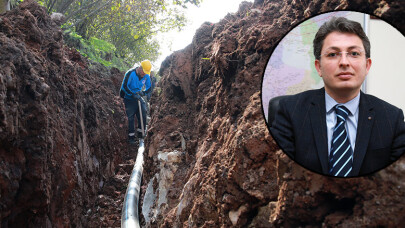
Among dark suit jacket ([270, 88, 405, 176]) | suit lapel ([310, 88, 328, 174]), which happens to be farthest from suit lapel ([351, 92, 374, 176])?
suit lapel ([310, 88, 328, 174])

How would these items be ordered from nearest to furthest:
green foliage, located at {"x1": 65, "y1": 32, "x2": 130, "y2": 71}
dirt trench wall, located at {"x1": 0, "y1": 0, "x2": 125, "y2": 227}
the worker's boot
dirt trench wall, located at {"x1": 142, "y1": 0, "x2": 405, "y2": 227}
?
dirt trench wall, located at {"x1": 142, "y1": 0, "x2": 405, "y2": 227}, dirt trench wall, located at {"x1": 0, "y1": 0, "x2": 125, "y2": 227}, the worker's boot, green foliage, located at {"x1": 65, "y1": 32, "x2": 130, "y2": 71}

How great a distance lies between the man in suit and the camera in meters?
1.33

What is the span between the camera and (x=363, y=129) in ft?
4.54

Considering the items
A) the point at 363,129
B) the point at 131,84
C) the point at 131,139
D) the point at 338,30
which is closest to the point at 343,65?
the point at 338,30

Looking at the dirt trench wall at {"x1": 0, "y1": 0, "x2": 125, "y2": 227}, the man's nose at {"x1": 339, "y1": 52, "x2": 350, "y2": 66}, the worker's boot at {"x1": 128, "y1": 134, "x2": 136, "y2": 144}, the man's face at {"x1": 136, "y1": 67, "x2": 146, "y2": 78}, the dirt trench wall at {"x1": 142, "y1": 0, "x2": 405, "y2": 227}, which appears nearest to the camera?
the man's nose at {"x1": 339, "y1": 52, "x2": 350, "y2": 66}

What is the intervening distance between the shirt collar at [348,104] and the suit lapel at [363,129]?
2cm

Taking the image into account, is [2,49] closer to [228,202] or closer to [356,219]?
[228,202]

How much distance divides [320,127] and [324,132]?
28mm

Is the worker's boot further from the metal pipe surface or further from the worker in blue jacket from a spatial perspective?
the metal pipe surface

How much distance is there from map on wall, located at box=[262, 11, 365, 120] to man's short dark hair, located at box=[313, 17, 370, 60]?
24mm

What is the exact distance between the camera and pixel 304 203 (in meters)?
1.66

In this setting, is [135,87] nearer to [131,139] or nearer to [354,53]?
[131,139]

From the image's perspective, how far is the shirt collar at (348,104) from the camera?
1.37 m

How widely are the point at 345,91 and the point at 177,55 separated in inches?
165
